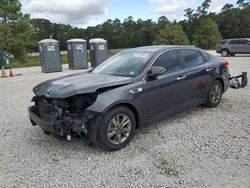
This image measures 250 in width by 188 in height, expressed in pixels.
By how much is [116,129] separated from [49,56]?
1241 centimetres

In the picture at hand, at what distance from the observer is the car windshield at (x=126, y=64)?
15.3ft

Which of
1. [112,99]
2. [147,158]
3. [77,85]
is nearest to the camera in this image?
[147,158]

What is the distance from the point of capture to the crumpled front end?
153 inches

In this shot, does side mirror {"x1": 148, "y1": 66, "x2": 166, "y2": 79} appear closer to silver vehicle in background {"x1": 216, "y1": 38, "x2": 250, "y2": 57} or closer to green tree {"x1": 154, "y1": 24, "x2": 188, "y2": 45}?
silver vehicle in background {"x1": 216, "y1": 38, "x2": 250, "y2": 57}

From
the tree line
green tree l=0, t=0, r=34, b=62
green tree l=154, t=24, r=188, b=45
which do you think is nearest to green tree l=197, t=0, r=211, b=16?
the tree line

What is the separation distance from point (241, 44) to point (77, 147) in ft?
73.1

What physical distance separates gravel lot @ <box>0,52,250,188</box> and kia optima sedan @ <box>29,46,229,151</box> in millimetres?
298

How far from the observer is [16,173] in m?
3.62

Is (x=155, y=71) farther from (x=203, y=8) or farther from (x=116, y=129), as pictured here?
(x=203, y=8)

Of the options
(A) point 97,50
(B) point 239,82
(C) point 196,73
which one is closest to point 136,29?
(A) point 97,50

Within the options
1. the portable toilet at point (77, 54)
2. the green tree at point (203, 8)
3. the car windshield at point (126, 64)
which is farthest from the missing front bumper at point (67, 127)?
the green tree at point (203, 8)

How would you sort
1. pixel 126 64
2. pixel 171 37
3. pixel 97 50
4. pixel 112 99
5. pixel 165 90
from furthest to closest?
pixel 171 37, pixel 97 50, pixel 126 64, pixel 165 90, pixel 112 99

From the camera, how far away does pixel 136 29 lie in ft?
255

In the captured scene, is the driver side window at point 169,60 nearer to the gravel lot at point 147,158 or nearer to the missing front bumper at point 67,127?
the gravel lot at point 147,158
